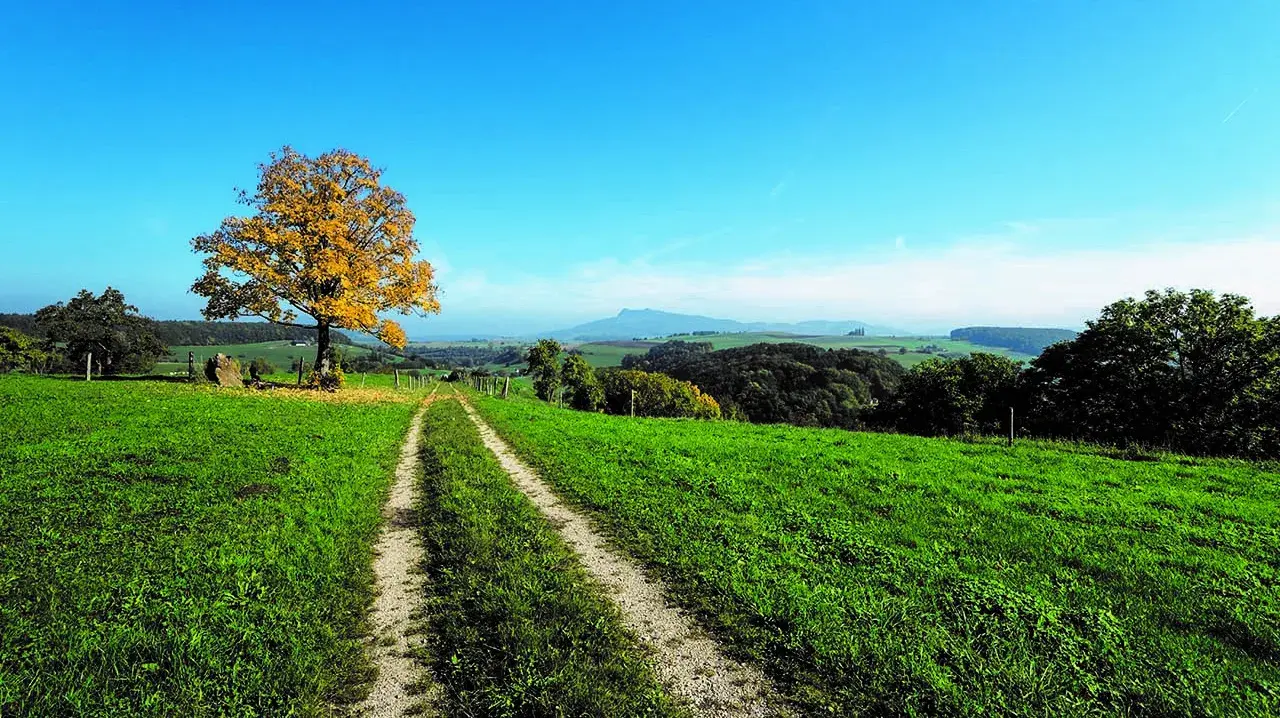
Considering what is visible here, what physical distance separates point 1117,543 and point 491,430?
1946cm

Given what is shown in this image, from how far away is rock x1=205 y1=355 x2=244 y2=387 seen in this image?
29234 millimetres

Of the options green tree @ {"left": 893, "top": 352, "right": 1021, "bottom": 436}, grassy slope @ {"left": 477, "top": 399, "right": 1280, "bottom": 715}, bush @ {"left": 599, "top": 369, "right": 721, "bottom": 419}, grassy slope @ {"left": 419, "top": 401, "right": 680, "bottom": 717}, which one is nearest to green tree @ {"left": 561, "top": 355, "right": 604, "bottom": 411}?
bush @ {"left": 599, "top": 369, "right": 721, "bottom": 419}

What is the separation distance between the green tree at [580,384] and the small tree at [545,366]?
330 cm

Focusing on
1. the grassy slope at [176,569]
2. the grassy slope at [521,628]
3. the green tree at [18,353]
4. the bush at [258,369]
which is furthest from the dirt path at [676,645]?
the green tree at [18,353]

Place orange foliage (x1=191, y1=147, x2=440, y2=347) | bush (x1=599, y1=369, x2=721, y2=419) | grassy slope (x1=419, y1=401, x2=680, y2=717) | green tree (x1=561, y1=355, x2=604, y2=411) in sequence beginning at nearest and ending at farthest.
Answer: grassy slope (x1=419, y1=401, x2=680, y2=717), orange foliage (x1=191, y1=147, x2=440, y2=347), bush (x1=599, y1=369, x2=721, y2=419), green tree (x1=561, y1=355, x2=604, y2=411)

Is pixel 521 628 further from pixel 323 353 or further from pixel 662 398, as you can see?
pixel 662 398

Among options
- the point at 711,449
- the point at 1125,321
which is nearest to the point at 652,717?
the point at 711,449

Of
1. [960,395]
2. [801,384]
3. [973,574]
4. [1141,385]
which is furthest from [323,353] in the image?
[801,384]

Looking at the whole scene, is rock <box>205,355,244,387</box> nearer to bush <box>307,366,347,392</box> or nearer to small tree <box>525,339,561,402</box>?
bush <box>307,366,347,392</box>

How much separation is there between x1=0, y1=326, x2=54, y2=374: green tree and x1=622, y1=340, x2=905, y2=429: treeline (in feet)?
325

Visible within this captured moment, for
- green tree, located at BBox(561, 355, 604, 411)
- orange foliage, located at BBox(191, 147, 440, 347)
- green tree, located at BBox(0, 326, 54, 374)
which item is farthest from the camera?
green tree, located at BBox(561, 355, 604, 411)

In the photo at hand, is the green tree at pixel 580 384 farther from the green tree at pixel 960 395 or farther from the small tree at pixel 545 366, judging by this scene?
the green tree at pixel 960 395

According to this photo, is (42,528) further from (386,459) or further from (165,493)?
(386,459)

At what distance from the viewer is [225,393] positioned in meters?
25.0
